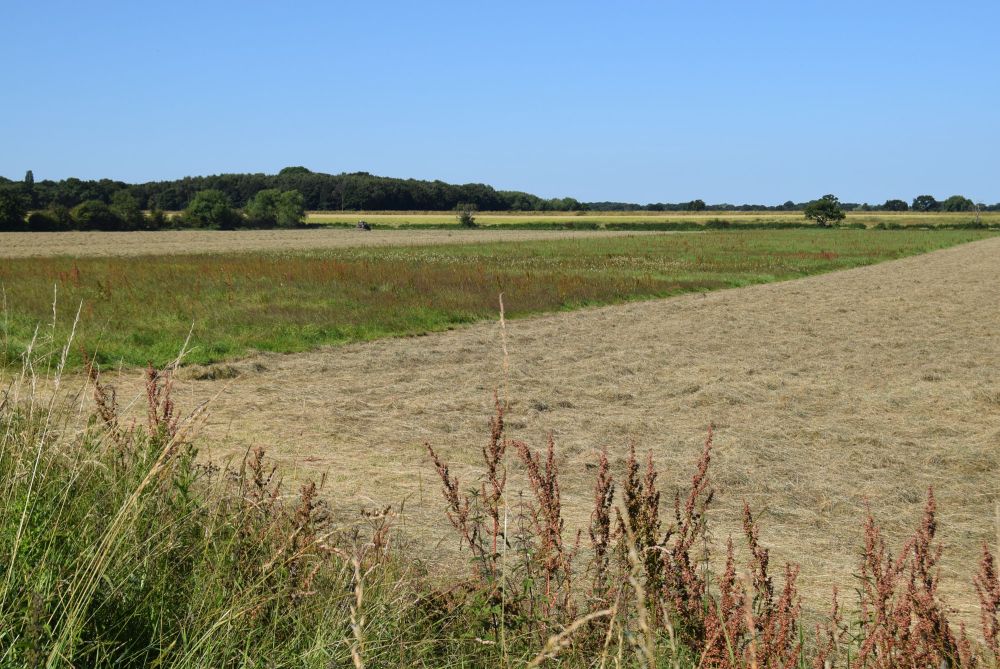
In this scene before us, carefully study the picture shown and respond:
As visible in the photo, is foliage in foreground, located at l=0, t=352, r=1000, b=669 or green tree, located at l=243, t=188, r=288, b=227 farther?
green tree, located at l=243, t=188, r=288, b=227

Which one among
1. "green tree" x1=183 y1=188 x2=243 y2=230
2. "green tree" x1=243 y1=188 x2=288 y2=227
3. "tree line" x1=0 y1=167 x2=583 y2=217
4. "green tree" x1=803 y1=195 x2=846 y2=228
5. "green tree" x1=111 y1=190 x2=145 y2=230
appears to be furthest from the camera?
"tree line" x1=0 y1=167 x2=583 y2=217

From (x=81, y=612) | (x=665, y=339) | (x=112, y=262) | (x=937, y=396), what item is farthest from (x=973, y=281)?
(x=81, y=612)

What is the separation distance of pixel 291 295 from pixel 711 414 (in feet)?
41.0

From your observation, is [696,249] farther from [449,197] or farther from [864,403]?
[449,197]

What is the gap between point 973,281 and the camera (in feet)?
87.7

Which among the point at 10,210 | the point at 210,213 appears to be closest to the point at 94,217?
the point at 10,210

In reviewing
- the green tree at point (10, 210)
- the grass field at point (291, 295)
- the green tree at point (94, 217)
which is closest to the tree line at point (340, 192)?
the green tree at point (94, 217)

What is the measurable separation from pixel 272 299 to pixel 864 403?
12821mm

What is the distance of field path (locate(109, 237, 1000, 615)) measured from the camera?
20.3 ft

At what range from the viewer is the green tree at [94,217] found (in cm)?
7044

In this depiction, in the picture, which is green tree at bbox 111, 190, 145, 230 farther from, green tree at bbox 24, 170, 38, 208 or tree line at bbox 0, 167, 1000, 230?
green tree at bbox 24, 170, 38, 208

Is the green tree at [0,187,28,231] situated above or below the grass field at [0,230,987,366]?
above

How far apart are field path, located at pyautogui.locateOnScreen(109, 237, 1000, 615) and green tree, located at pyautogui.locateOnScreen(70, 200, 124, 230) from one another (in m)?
63.5

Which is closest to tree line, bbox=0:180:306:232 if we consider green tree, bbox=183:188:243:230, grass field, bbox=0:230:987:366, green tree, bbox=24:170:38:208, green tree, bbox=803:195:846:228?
green tree, bbox=183:188:243:230
